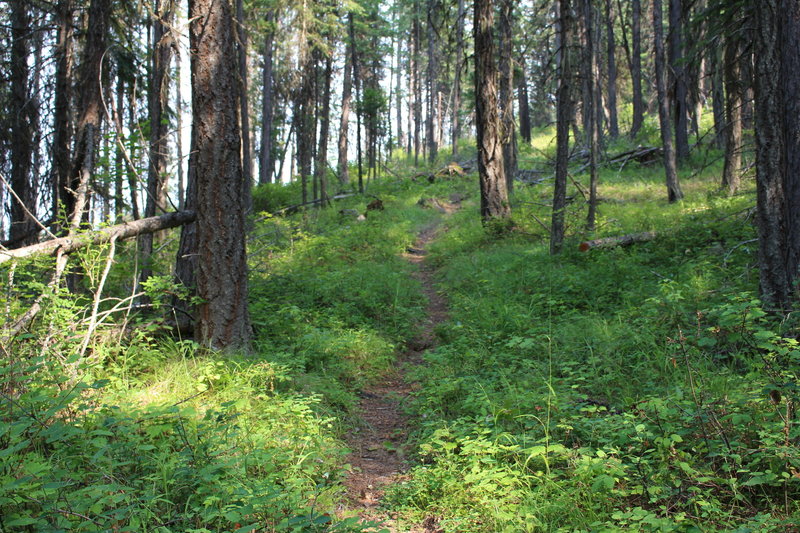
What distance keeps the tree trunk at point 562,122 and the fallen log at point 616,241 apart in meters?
0.53

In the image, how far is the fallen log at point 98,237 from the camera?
450cm

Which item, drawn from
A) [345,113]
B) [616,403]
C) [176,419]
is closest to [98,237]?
[176,419]

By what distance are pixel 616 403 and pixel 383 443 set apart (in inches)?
82.2

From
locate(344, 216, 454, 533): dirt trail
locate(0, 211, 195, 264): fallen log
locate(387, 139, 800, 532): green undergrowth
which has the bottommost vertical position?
locate(344, 216, 454, 533): dirt trail

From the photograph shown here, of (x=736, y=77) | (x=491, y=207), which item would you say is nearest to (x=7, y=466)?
(x=491, y=207)

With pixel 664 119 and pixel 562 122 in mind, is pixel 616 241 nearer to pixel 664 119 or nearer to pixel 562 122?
pixel 562 122

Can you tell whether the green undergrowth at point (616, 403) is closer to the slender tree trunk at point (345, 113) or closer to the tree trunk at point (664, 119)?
the tree trunk at point (664, 119)

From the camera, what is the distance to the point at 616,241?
356 inches

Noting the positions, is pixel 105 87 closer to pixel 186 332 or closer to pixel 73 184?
pixel 73 184

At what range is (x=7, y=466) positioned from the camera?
9.04 ft

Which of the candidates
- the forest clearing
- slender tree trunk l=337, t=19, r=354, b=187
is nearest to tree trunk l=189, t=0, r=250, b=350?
the forest clearing

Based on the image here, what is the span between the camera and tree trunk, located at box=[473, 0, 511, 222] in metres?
11.6

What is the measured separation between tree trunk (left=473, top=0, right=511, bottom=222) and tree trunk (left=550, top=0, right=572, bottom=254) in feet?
8.73

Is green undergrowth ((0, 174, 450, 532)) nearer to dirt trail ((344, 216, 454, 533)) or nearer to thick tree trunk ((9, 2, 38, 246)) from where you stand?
dirt trail ((344, 216, 454, 533))
